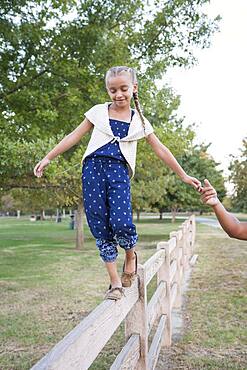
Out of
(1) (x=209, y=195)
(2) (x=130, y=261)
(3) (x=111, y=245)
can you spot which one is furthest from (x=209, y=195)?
(2) (x=130, y=261)

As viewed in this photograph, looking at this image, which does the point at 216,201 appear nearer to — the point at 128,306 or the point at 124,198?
the point at 124,198

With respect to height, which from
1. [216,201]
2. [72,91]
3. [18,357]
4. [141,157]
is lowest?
[18,357]

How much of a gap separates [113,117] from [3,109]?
653 centimetres

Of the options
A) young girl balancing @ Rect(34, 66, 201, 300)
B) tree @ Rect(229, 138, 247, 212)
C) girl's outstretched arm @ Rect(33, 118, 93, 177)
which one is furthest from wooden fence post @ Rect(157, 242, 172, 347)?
tree @ Rect(229, 138, 247, 212)

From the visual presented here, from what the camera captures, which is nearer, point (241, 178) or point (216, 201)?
point (216, 201)

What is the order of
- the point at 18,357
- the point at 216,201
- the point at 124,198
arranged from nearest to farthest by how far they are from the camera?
the point at 216,201, the point at 124,198, the point at 18,357

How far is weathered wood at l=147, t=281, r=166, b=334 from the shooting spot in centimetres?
420

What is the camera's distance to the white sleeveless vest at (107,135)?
→ 2586 mm

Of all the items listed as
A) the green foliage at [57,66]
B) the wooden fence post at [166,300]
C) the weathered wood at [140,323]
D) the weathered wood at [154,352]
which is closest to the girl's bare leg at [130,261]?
the weathered wood at [140,323]

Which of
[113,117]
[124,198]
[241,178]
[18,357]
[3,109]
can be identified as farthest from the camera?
[241,178]

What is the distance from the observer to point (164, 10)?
370 inches

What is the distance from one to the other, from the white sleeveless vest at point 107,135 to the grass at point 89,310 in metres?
2.90

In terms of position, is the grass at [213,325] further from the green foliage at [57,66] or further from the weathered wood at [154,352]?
the green foliage at [57,66]

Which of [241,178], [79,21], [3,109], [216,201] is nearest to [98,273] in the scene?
[3,109]
